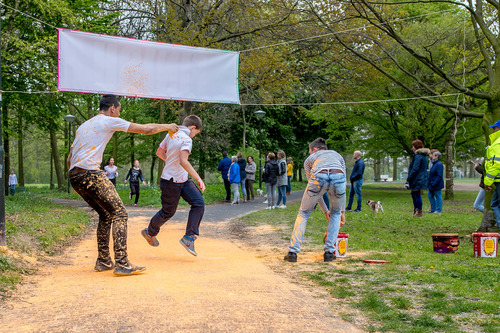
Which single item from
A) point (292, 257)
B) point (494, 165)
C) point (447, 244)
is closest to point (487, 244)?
point (447, 244)

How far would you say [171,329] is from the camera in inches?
142

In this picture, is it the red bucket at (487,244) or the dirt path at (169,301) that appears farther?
the red bucket at (487,244)

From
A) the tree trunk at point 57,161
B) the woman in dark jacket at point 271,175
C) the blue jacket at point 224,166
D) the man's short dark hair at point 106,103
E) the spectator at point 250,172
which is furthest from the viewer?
the tree trunk at point 57,161

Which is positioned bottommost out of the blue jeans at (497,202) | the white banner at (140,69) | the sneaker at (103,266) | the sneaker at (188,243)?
the sneaker at (103,266)

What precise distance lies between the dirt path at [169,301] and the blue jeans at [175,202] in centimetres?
47

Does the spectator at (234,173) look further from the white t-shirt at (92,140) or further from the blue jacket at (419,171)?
the white t-shirt at (92,140)

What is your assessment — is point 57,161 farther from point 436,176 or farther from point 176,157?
point 176,157

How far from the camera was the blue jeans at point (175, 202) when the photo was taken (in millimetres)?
6723

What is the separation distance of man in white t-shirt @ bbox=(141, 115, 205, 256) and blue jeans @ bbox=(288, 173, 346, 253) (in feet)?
4.73

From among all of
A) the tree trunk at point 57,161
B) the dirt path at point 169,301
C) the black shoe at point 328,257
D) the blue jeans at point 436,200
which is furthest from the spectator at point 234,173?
the tree trunk at point 57,161

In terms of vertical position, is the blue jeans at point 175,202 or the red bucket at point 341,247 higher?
the blue jeans at point 175,202

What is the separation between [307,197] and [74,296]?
3.46 metres

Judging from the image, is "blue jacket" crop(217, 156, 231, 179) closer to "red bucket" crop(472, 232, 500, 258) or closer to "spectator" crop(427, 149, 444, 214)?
"spectator" crop(427, 149, 444, 214)

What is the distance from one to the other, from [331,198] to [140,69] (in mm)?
4979
